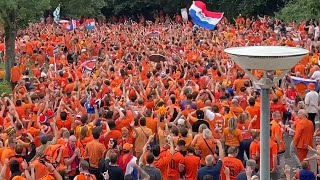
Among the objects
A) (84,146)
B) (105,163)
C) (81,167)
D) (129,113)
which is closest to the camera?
(81,167)

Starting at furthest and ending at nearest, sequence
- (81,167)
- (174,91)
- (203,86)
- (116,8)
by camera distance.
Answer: (116,8) < (203,86) < (174,91) < (81,167)

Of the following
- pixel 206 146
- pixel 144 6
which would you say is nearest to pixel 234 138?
pixel 206 146

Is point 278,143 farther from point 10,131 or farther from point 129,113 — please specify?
point 10,131

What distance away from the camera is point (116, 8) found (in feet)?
157

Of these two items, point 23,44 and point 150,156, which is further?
point 23,44

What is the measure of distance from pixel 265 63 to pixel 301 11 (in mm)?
27403

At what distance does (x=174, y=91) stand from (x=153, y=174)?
4949 millimetres

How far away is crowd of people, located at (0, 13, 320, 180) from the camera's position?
32.0ft

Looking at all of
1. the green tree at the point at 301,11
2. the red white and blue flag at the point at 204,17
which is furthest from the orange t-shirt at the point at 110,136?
the green tree at the point at 301,11

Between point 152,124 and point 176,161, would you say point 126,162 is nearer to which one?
point 176,161

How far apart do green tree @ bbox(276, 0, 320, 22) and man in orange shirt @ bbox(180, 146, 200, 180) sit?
806 inches

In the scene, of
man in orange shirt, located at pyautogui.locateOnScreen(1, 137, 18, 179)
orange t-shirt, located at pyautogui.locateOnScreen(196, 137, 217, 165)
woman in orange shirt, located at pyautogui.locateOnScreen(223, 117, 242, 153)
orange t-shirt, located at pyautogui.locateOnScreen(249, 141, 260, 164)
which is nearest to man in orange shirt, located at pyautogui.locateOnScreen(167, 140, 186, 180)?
orange t-shirt, located at pyautogui.locateOnScreen(196, 137, 217, 165)

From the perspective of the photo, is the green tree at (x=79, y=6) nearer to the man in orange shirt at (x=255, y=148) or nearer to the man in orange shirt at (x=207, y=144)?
the man in orange shirt at (x=207, y=144)

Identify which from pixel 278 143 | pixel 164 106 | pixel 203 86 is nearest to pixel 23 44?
pixel 203 86
